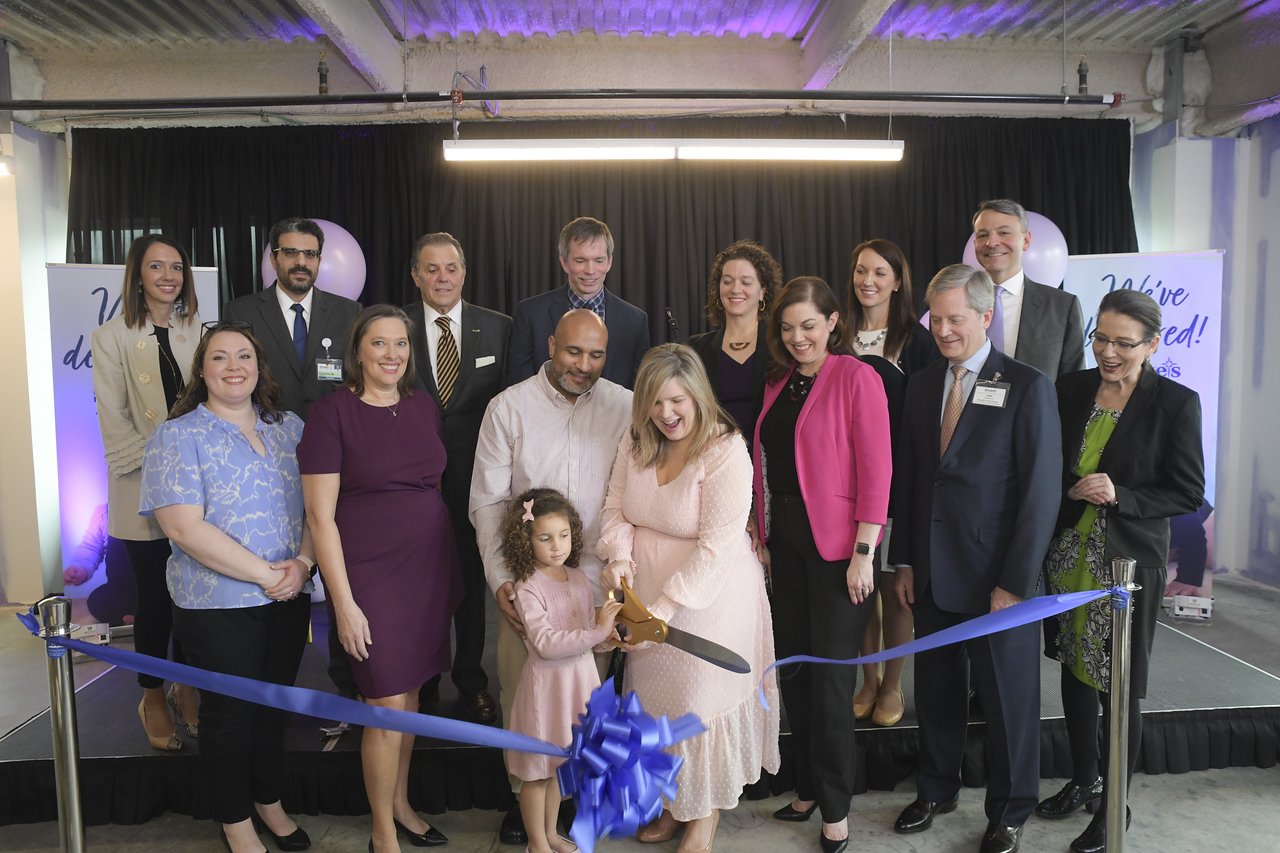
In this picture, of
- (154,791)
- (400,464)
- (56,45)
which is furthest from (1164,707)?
(56,45)

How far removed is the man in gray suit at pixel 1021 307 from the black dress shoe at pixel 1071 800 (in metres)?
1.47

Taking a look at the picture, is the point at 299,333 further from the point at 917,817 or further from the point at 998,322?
the point at 917,817

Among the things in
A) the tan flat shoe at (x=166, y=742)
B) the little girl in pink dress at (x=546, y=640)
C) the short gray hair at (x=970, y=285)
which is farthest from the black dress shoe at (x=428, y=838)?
the short gray hair at (x=970, y=285)

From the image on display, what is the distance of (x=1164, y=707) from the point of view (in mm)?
3045

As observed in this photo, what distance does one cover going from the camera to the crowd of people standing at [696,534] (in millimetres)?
2252

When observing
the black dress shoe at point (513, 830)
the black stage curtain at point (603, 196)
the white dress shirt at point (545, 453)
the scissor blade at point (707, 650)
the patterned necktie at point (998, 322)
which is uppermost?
the black stage curtain at point (603, 196)

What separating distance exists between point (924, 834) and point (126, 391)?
337 centimetres

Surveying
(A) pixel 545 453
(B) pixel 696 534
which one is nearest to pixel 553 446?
(A) pixel 545 453

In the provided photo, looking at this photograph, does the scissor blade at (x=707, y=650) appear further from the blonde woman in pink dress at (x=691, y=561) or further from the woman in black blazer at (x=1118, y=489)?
the woman in black blazer at (x=1118, y=489)

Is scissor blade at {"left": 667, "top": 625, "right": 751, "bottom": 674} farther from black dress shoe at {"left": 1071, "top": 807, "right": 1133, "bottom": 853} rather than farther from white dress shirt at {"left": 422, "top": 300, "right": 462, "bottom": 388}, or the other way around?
white dress shirt at {"left": 422, "top": 300, "right": 462, "bottom": 388}

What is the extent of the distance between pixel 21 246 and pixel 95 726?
371 centimetres

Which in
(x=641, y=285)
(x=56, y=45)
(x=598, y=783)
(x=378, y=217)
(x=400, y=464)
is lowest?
(x=598, y=783)

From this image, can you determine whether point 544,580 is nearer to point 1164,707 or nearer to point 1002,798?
point 1002,798

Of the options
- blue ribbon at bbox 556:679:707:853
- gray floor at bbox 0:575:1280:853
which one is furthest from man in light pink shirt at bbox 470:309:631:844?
blue ribbon at bbox 556:679:707:853
